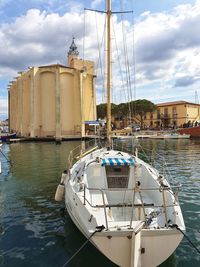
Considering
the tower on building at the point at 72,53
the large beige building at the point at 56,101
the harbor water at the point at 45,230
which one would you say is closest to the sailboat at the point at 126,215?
the harbor water at the point at 45,230

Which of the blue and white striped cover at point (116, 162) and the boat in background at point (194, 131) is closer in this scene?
the blue and white striped cover at point (116, 162)

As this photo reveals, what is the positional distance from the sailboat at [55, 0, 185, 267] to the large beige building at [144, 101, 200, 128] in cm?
8146

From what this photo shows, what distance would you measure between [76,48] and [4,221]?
7592 centimetres

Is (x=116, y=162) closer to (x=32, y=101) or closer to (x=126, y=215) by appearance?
(x=126, y=215)

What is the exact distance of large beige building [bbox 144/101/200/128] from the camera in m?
89.5

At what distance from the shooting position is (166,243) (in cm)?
573

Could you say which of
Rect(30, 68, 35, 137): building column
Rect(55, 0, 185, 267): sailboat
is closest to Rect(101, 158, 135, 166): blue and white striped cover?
Rect(55, 0, 185, 267): sailboat

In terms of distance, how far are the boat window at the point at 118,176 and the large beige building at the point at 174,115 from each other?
267ft

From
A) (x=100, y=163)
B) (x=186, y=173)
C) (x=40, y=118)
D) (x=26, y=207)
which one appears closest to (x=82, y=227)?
(x=100, y=163)

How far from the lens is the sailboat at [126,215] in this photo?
18.3 ft

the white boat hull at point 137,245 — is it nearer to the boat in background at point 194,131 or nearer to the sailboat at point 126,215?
the sailboat at point 126,215

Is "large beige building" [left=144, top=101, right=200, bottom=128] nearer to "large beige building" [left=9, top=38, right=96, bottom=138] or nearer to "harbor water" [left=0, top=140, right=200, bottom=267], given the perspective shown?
"large beige building" [left=9, top=38, right=96, bottom=138]

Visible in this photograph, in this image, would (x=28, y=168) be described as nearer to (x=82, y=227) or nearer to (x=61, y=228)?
(x=61, y=228)

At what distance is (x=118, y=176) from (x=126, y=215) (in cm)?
203
